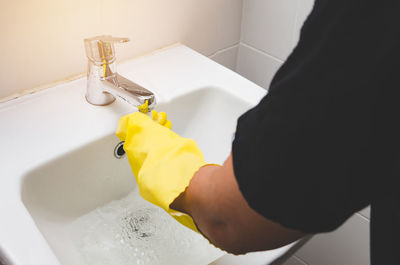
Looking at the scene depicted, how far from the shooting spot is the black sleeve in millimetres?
309

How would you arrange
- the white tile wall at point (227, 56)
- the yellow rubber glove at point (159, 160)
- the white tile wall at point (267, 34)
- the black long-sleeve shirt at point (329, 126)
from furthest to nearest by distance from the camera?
the white tile wall at point (227, 56) → the white tile wall at point (267, 34) → the yellow rubber glove at point (159, 160) → the black long-sleeve shirt at point (329, 126)

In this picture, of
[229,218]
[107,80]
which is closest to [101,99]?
[107,80]

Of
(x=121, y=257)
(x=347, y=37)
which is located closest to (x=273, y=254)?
(x=121, y=257)

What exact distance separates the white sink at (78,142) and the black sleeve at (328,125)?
238mm

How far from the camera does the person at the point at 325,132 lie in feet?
1.01

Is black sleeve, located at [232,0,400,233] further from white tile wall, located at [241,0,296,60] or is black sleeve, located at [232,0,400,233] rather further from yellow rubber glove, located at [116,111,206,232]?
white tile wall, located at [241,0,296,60]

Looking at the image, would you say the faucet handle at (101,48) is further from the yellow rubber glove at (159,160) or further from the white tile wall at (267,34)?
the white tile wall at (267,34)

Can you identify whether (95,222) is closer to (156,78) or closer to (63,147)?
(63,147)

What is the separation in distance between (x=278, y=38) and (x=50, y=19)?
51cm

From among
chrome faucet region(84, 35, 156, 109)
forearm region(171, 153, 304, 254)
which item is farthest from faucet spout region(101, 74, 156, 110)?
forearm region(171, 153, 304, 254)

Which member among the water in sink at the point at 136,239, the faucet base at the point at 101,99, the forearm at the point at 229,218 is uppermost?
the forearm at the point at 229,218

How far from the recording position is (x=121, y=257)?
0.63 m

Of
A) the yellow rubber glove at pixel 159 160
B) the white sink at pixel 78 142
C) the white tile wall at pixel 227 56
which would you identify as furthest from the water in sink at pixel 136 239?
the white tile wall at pixel 227 56

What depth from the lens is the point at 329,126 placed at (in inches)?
12.7
